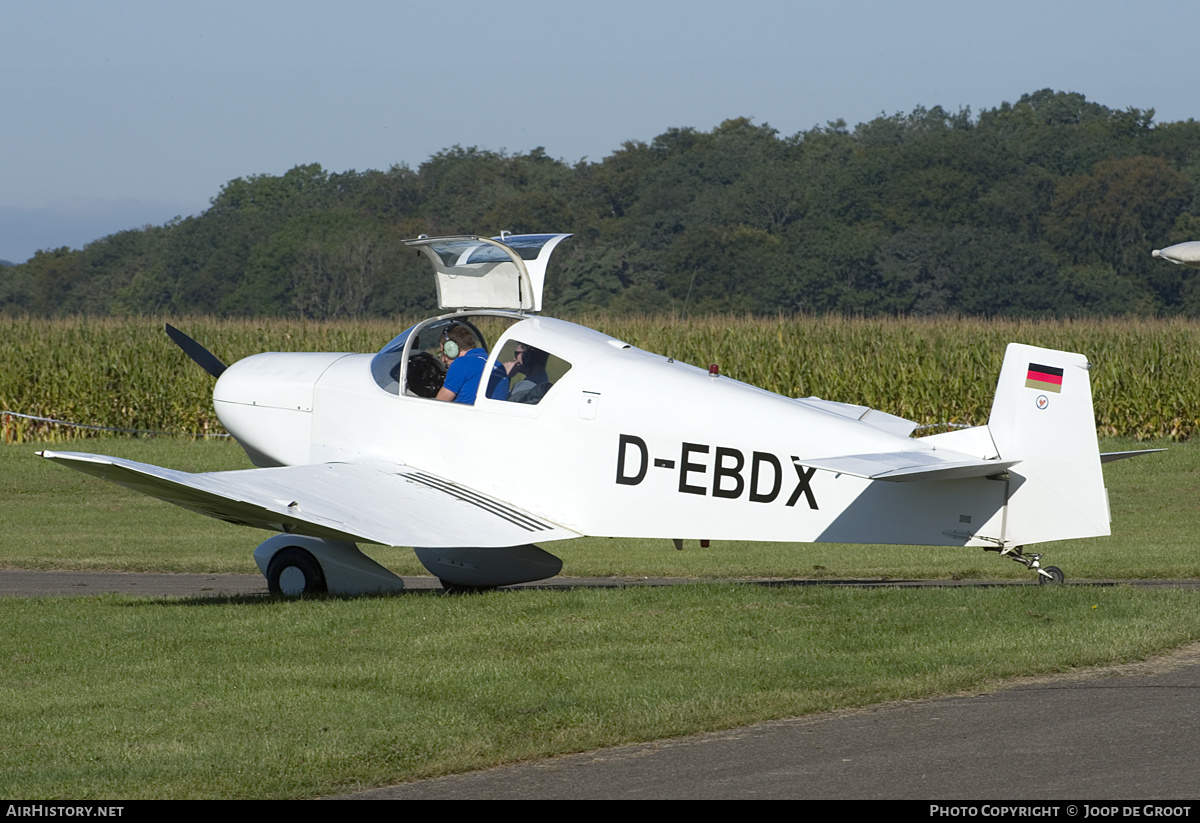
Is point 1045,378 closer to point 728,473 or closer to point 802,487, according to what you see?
point 802,487

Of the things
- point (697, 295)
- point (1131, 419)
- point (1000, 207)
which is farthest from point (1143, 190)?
point (1131, 419)

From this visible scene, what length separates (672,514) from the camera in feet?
32.7

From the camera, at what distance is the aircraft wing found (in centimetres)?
906

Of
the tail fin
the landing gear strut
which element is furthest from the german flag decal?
the landing gear strut

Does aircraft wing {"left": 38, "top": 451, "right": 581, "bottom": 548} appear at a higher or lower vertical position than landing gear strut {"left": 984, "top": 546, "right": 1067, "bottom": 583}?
higher

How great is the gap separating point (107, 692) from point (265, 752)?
173cm

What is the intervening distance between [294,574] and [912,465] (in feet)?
15.5

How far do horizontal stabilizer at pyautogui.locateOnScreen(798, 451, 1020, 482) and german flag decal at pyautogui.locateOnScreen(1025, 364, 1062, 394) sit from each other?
0.53 meters

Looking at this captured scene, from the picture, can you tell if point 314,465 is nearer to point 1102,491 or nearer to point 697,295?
point 1102,491

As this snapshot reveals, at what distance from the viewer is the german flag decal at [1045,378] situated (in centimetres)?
912

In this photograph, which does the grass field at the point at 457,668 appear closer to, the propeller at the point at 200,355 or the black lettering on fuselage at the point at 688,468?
the black lettering on fuselage at the point at 688,468

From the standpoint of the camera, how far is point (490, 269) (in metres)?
11.5

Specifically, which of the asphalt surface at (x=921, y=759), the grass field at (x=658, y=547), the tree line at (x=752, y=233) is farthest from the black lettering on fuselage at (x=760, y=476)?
the tree line at (x=752, y=233)

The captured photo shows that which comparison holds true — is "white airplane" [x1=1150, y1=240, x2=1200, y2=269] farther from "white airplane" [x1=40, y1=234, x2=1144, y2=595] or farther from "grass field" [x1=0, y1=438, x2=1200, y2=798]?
"grass field" [x1=0, y1=438, x2=1200, y2=798]
